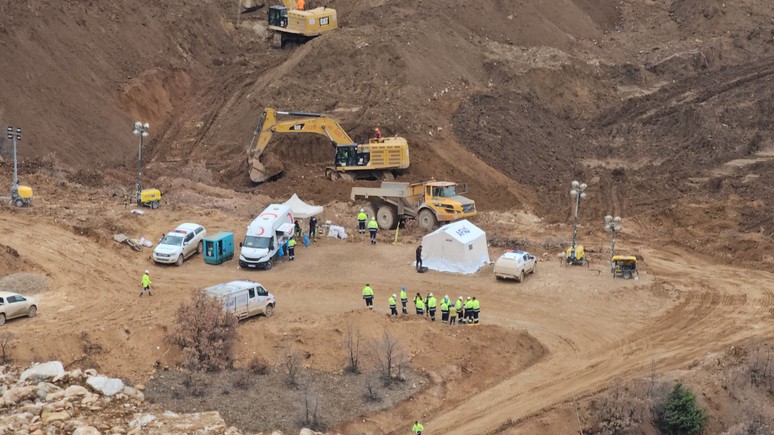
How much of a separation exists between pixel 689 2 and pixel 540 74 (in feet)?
70.5

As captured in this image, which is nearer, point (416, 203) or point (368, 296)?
point (368, 296)

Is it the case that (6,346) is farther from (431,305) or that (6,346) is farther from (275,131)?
(275,131)

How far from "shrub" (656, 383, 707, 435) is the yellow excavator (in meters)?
23.9

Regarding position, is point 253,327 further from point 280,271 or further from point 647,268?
point 647,268

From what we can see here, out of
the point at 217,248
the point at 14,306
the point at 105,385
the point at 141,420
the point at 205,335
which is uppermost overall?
the point at 217,248

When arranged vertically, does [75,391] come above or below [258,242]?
below

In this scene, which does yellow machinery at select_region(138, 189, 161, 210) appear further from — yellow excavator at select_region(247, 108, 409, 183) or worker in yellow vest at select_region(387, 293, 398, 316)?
worker in yellow vest at select_region(387, 293, 398, 316)

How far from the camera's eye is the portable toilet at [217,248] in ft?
129

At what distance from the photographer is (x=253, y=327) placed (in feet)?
105

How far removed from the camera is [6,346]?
94.0 ft

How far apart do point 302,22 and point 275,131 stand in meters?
20.3

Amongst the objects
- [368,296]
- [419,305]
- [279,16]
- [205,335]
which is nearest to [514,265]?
[419,305]

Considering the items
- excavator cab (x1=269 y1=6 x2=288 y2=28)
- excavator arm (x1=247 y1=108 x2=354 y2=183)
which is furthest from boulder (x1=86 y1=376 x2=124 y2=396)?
excavator cab (x1=269 y1=6 x2=288 y2=28)

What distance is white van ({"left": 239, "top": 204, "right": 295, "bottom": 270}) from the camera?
38.8 metres
